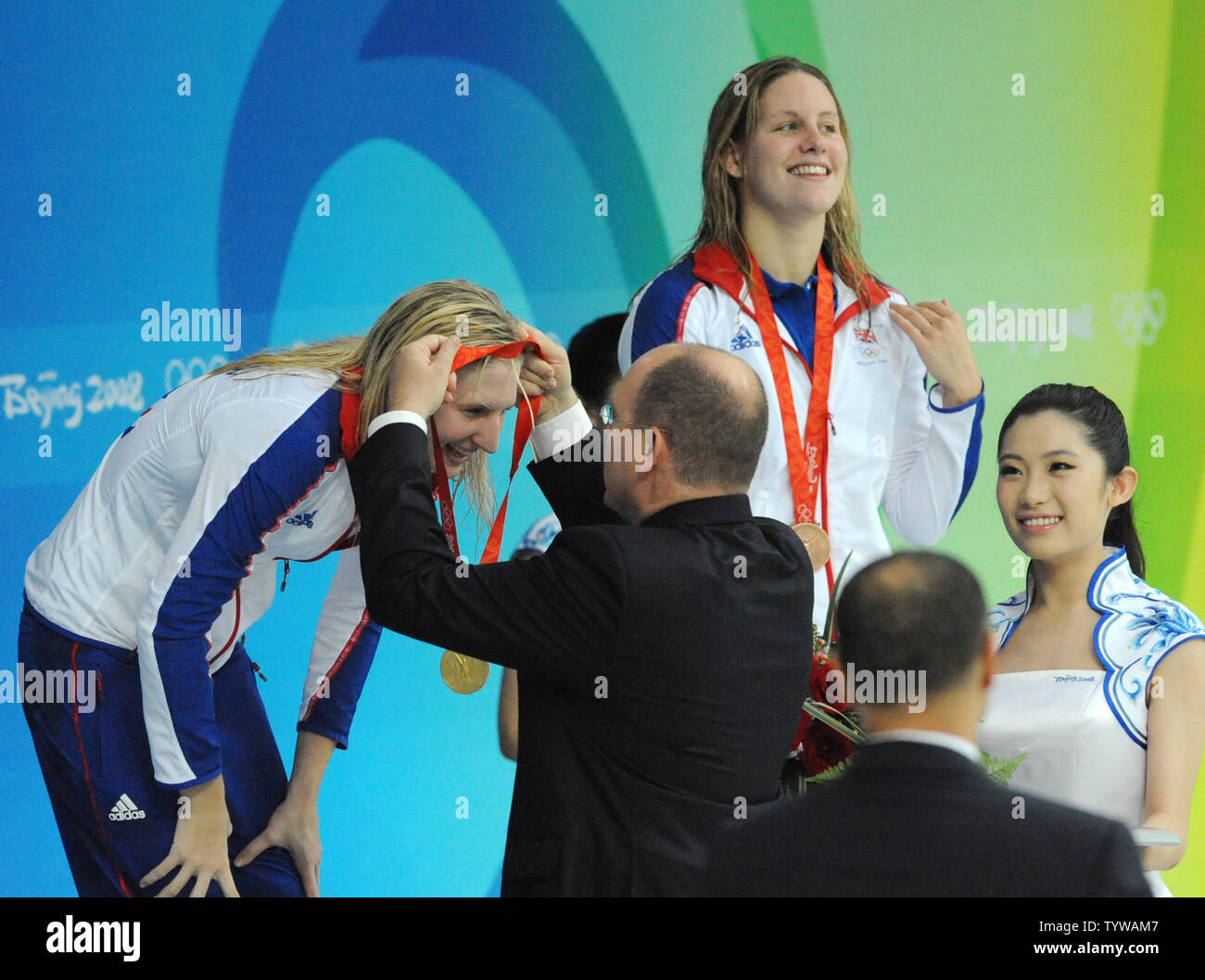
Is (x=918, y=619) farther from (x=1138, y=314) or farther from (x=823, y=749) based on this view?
(x=1138, y=314)

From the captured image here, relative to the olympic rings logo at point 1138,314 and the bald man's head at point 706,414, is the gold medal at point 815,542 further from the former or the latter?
the olympic rings logo at point 1138,314

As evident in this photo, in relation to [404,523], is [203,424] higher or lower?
higher

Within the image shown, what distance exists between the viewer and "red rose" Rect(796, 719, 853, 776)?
8.30ft

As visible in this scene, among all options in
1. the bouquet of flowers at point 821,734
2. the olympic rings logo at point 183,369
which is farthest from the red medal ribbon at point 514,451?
the olympic rings logo at point 183,369

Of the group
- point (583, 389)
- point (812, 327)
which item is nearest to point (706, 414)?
point (812, 327)

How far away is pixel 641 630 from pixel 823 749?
0.61 meters

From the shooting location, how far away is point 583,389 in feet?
12.7

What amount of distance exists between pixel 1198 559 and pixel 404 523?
11.8 feet

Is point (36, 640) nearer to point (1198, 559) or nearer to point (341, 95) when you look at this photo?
point (341, 95)

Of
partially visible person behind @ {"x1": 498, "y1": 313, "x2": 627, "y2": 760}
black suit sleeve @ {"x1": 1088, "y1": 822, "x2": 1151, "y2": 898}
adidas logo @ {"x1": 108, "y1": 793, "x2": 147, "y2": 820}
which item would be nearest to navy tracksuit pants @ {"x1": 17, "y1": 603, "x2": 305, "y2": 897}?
adidas logo @ {"x1": 108, "y1": 793, "x2": 147, "y2": 820}
